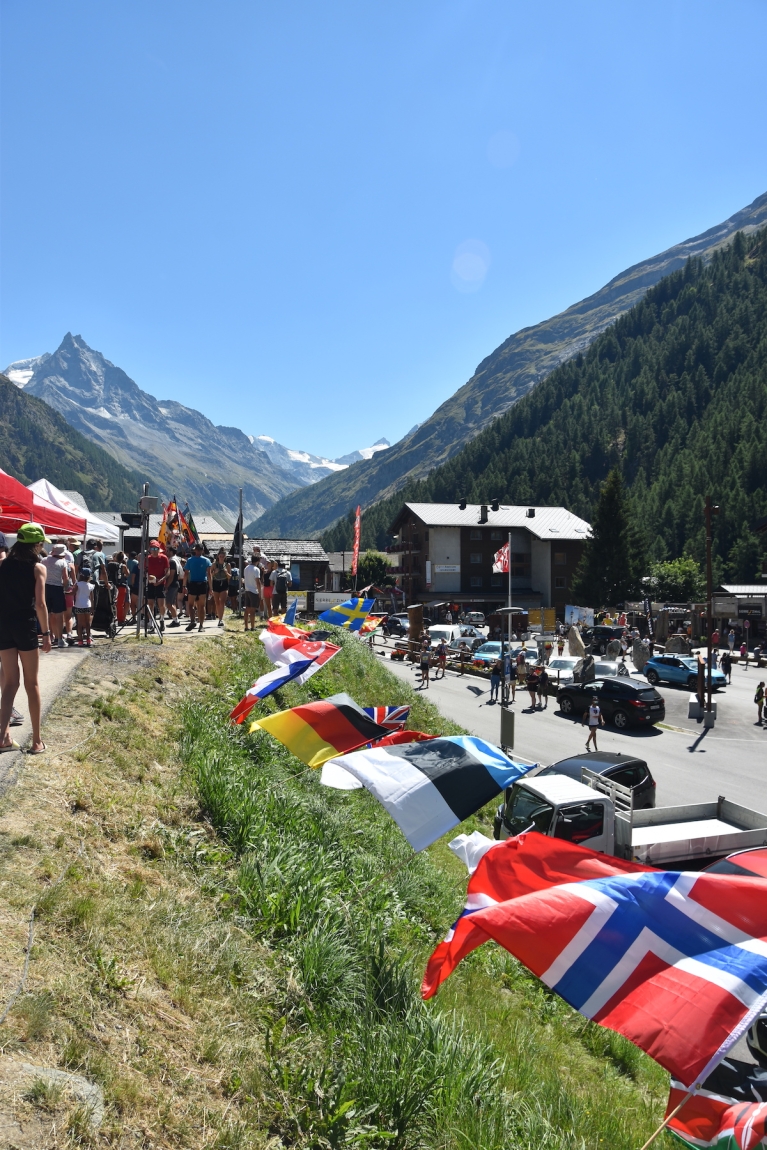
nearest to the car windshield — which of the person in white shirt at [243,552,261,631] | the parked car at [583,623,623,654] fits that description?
the person in white shirt at [243,552,261,631]

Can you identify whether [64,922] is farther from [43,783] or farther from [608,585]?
[608,585]

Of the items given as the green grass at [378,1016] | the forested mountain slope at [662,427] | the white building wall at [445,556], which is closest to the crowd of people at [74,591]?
the green grass at [378,1016]

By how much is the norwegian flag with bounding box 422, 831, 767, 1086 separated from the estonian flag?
53.2 inches

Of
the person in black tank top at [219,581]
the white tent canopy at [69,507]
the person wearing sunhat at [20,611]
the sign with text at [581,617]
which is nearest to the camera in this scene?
the person wearing sunhat at [20,611]

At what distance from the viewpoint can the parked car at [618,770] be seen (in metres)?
13.0

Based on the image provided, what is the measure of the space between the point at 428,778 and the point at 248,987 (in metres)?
2.20

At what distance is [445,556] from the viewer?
75250 mm

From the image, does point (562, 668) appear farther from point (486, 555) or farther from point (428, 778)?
point (486, 555)

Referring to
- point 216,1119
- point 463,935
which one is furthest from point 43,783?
point 463,935

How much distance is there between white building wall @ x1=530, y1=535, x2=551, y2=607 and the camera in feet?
251

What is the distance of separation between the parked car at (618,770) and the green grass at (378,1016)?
150 inches

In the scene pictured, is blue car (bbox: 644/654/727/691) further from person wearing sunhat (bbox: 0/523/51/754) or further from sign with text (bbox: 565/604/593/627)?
person wearing sunhat (bbox: 0/523/51/754)

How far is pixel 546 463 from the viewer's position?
424 ft

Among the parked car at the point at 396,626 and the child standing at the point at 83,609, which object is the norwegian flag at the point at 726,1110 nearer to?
the child standing at the point at 83,609
